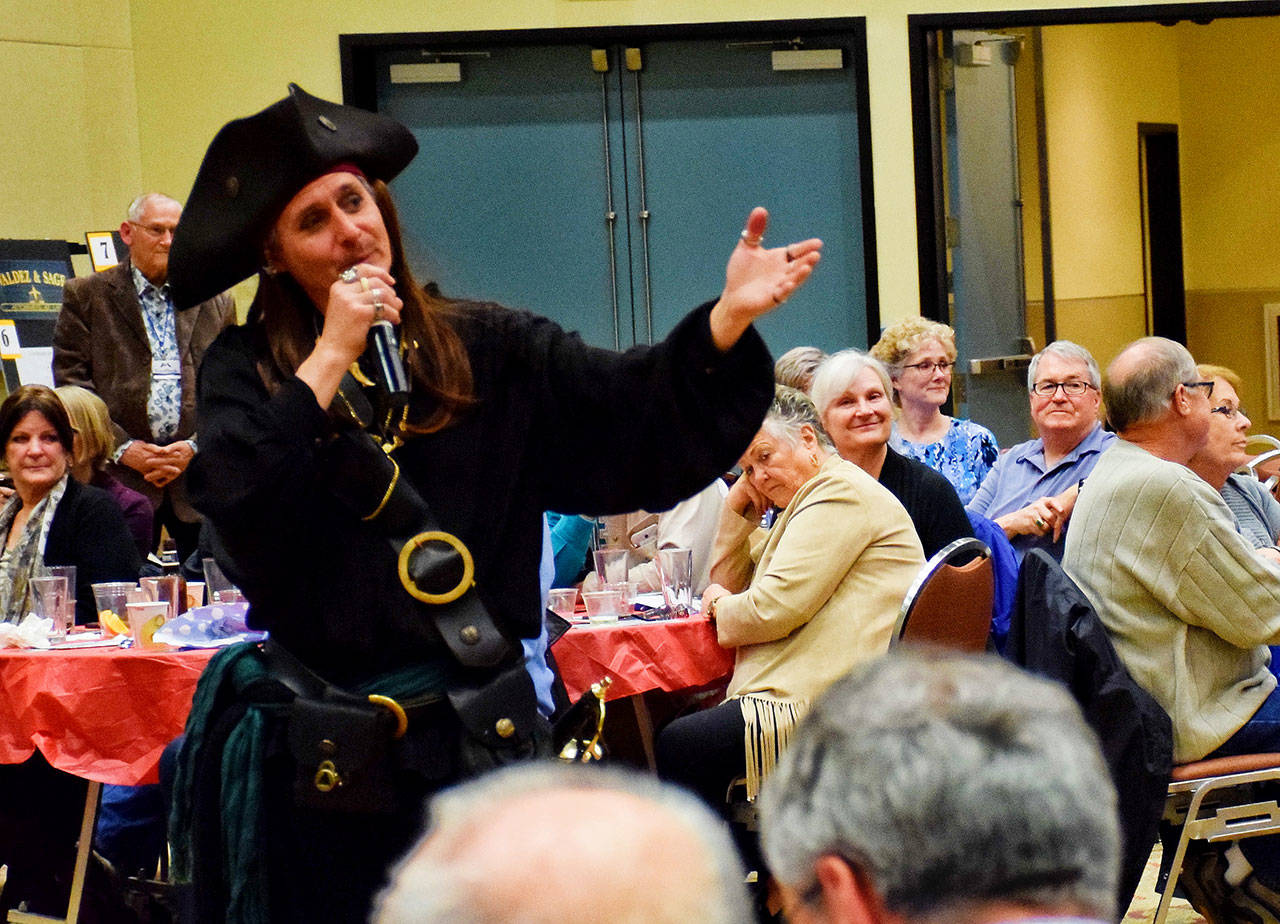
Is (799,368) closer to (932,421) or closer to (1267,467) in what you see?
(932,421)

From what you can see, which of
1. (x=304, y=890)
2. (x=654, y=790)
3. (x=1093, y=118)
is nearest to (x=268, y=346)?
(x=304, y=890)

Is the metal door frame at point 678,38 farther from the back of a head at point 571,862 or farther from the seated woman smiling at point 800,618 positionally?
the back of a head at point 571,862

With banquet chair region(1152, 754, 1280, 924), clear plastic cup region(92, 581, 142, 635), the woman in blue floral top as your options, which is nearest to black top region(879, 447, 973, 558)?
banquet chair region(1152, 754, 1280, 924)

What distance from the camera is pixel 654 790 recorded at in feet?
2.99

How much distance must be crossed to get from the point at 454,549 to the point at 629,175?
19.2ft

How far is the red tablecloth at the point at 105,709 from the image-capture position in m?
3.64

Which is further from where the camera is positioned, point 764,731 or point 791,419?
point 791,419

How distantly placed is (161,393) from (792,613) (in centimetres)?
342

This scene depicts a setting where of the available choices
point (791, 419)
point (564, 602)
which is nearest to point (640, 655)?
point (564, 602)

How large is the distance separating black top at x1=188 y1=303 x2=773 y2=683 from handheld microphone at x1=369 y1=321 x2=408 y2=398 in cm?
3

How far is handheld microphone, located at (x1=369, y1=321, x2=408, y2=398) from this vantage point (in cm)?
A: 196

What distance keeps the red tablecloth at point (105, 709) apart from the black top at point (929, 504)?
1.80 meters

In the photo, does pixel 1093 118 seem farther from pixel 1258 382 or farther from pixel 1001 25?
pixel 1001 25

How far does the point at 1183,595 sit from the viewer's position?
3350 millimetres
